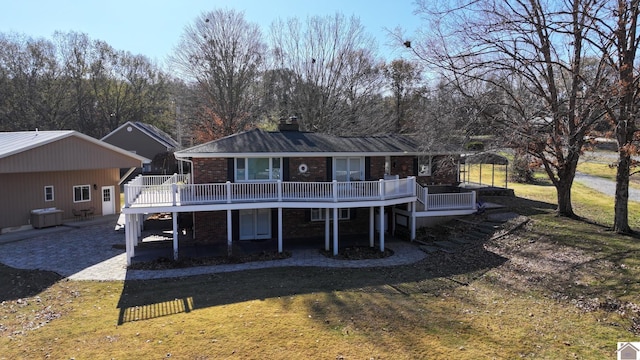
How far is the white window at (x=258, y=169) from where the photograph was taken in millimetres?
17062

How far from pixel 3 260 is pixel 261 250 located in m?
9.95

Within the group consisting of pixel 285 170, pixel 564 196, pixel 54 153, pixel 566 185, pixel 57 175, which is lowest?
pixel 564 196

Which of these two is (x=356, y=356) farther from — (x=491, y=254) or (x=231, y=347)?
(x=491, y=254)

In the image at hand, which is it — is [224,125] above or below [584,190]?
above

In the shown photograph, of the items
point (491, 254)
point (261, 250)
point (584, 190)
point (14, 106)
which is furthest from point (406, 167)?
point (14, 106)

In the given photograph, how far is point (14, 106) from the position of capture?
44969 mm

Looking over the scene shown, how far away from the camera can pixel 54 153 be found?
791 inches

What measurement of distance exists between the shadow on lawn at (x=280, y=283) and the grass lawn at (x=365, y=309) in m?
0.06

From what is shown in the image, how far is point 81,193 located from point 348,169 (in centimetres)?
1625

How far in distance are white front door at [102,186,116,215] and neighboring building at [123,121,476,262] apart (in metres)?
6.36

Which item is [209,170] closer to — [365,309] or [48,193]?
[365,309]

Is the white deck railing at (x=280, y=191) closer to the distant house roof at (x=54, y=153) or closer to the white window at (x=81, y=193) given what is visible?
the distant house roof at (x=54, y=153)

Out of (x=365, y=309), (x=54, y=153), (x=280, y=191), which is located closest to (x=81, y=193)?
(x=54, y=153)

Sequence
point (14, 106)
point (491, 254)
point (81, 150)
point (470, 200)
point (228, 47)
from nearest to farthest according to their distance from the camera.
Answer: point (491, 254), point (470, 200), point (81, 150), point (228, 47), point (14, 106)
